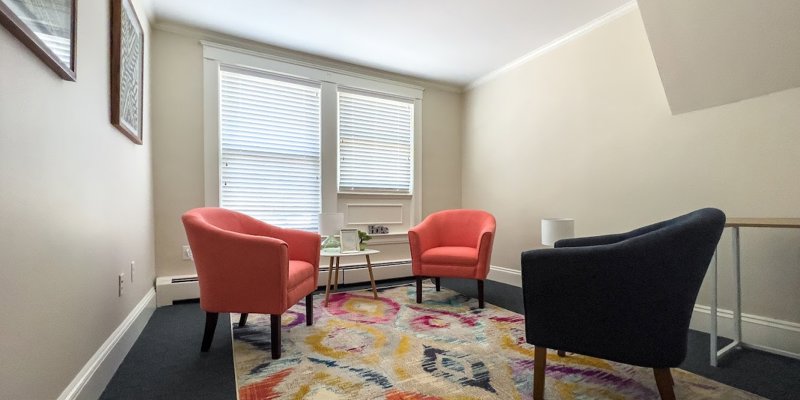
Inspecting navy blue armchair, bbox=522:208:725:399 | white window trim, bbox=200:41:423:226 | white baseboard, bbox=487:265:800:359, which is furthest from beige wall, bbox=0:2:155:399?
white baseboard, bbox=487:265:800:359

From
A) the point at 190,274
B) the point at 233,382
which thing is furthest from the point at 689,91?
the point at 190,274

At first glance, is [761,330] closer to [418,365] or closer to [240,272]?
[418,365]

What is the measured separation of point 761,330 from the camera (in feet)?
6.98

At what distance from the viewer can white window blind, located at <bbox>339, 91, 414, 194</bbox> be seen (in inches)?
158

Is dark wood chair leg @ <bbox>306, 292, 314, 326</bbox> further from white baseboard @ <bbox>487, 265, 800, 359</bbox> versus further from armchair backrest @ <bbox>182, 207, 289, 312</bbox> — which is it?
white baseboard @ <bbox>487, 265, 800, 359</bbox>

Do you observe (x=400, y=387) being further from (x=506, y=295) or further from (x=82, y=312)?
(x=506, y=295)

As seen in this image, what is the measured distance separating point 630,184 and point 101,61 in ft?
11.8

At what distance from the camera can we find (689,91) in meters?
2.36

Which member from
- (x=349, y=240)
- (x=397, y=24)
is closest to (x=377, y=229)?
(x=349, y=240)

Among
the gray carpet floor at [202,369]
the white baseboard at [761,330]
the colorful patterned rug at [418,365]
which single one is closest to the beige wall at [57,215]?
the gray carpet floor at [202,369]

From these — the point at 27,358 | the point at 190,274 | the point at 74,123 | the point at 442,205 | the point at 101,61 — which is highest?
the point at 101,61

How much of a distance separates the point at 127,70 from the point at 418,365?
2.47 m

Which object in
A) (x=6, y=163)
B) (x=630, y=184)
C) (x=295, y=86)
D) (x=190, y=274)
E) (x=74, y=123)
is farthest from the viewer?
(x=295, y=86)

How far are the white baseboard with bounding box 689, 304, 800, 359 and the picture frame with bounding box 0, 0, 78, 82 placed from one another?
3537 mm
